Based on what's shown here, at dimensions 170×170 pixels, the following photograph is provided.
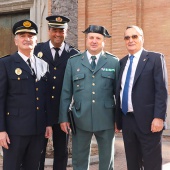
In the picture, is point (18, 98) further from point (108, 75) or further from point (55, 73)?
point (108, 75)

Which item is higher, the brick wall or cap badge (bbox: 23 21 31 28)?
the brick wall

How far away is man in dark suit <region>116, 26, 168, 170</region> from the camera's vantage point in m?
3.38

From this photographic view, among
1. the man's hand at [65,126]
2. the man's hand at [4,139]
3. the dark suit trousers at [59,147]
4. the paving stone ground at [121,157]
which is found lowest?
the paving stone ground at [121,157]

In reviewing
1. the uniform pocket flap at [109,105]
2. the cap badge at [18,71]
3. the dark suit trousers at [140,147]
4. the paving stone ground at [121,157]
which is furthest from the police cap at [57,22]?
the paving stone ground at [121,157]

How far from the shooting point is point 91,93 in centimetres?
367

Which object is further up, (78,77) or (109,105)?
(78,77)

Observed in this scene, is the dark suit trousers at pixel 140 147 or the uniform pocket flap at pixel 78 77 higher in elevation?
the uniform pocket flap at pixel 78 77

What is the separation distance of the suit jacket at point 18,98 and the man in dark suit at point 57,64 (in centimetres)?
61

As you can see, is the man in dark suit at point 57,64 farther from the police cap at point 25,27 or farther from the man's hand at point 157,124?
the man's hand at point 157,124

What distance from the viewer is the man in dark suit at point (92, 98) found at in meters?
3.67

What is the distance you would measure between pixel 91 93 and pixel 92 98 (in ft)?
0.18

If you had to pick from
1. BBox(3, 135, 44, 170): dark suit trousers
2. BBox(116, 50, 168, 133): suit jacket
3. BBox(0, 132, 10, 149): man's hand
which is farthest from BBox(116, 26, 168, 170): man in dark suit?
BBox(0, 132, 10, 149): man's hand

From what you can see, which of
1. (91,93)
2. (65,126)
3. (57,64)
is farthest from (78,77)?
(65,126)

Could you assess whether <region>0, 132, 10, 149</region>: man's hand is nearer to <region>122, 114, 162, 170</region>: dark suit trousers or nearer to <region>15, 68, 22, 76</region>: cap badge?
<region>15, 68, 22, 76</region>: cap badge
